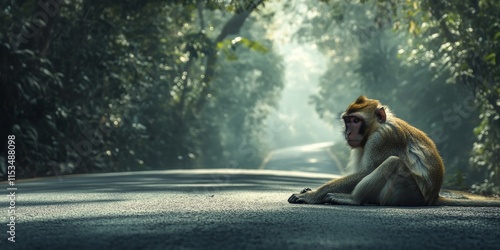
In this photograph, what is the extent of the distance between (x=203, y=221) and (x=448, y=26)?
45.5 feet

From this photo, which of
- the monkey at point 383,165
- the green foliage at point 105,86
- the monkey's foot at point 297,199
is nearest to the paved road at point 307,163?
the green foliage at point 105,86

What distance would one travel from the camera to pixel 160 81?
95.9 feet

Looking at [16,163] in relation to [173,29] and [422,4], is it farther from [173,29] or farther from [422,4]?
[173,29]

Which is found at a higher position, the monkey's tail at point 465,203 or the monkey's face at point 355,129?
the monkey's face at point 355,129

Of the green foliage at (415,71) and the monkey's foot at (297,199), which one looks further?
the green foliage at (415,71)

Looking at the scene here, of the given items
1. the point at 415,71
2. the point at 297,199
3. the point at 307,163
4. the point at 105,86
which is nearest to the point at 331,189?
the point at 297,199

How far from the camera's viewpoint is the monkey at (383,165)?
6.78 metres

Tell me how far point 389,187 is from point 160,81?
2306cm

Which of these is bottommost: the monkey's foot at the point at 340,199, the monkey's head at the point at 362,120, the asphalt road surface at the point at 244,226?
the asphalt road surface at the point at 244,226

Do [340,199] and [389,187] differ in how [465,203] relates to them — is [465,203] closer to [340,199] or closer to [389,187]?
[389,187]

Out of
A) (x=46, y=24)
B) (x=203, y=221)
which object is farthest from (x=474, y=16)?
(x=203, y=221)

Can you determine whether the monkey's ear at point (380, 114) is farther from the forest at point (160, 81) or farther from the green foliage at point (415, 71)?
the forest at point (160, 81)

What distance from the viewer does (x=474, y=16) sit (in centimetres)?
1689

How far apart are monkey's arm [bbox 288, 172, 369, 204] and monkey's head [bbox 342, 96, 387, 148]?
12.4 inches
